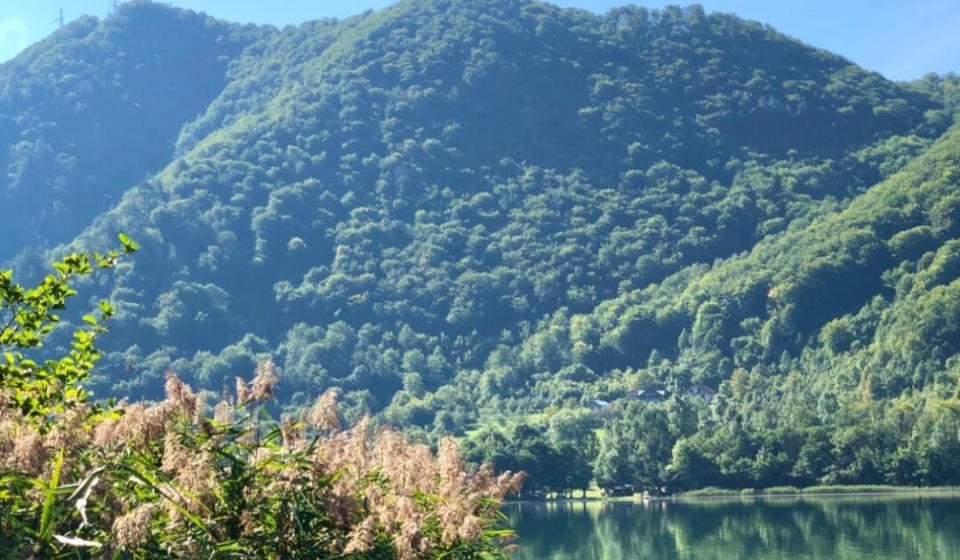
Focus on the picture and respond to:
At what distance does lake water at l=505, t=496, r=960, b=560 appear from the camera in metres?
54.4

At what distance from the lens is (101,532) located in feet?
15.6

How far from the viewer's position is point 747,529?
65.5m

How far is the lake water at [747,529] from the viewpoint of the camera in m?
54.4

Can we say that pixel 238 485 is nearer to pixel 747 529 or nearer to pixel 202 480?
pixel 202 480

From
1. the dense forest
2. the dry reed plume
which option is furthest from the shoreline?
the dry reed plume

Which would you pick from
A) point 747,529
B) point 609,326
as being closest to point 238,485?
point 747,529

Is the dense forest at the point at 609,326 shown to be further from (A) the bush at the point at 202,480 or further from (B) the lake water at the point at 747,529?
(A) the bush at the point at 202,480

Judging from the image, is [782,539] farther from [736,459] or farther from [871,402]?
[871,402]

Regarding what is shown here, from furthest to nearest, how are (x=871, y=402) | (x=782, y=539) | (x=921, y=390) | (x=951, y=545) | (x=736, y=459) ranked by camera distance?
(x=921, y=390) → (x=871, y=402) → (x=736, y=459) → (x=782, y=539) → (x=951, y=545)

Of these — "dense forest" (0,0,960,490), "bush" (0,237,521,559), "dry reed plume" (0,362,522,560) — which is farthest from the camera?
"dense forest" (0,0,960,490)

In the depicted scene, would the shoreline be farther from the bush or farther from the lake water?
the bush

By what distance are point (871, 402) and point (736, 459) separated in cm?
1604

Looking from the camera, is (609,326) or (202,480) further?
(609,326)

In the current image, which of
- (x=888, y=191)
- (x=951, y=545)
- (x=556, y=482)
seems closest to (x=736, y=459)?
(x=556, y=482)
